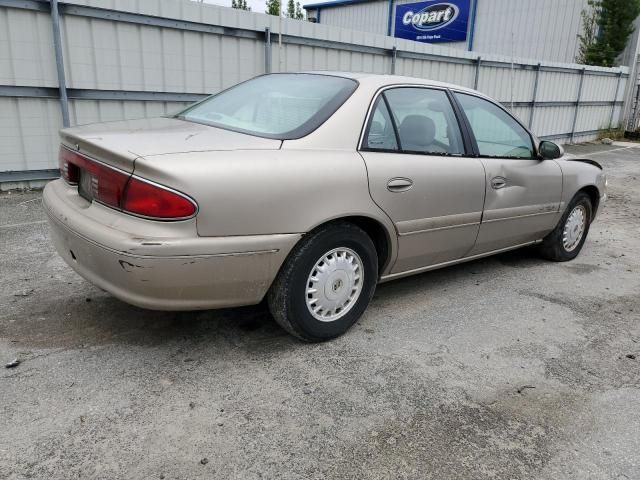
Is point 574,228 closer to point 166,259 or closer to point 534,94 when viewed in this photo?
point 166,259

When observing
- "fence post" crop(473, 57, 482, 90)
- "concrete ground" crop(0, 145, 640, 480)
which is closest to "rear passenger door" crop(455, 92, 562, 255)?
"concrete ground" crop(0, 145, 640, 480)

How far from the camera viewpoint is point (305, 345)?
10.5 feet

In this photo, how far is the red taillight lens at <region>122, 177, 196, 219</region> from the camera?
248 cm

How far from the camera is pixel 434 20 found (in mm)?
24953

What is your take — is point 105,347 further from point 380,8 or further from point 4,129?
point 380,8

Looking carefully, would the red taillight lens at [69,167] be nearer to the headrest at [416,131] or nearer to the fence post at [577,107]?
the headrest at [416,131]

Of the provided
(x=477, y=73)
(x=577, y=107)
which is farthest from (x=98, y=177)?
(x=577, y=107)

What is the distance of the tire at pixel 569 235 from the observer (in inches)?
194

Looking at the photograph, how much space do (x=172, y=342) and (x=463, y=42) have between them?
23.9m

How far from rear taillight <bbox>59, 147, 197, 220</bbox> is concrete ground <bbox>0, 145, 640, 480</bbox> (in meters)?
0.85

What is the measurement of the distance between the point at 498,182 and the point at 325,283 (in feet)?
5.57

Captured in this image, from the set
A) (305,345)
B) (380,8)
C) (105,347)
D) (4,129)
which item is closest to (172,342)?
(105,347)

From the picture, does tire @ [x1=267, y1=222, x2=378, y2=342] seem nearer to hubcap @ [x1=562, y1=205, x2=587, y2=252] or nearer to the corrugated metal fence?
hubcap @ [x1=562, y1=205, x2=587, y2=252]

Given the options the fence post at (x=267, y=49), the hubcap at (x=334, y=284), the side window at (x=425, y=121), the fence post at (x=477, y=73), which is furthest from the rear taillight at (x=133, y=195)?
the fence post at (x=477, y=73)
